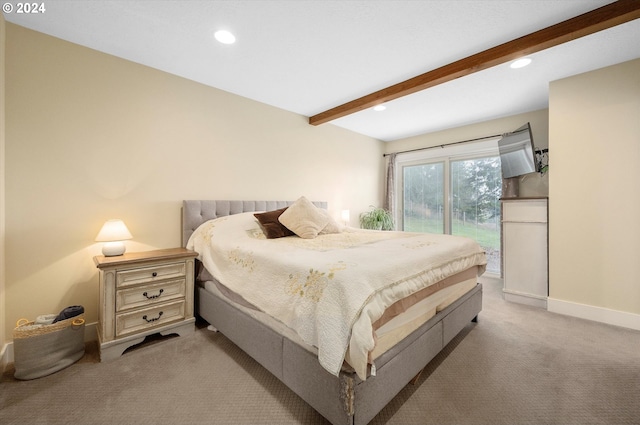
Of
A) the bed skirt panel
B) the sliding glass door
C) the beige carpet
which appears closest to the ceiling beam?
the sliding glass door

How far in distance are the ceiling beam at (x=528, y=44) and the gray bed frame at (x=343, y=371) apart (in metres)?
2.18

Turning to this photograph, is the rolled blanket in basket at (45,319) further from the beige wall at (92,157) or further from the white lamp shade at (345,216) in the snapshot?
the white lamp shade at (345,216)

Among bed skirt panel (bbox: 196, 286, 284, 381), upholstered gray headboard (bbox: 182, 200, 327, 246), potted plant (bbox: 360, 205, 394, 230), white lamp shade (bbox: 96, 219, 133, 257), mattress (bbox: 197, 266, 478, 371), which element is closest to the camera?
mattress (bbox: 197, 266, 478, 371)

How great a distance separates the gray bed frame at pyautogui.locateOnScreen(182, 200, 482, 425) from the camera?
123 cm

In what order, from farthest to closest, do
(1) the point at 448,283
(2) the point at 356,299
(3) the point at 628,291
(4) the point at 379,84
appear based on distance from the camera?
(4) the point at 379,84 < (3) the point at 628,291 < (1) the point at 448,283 < (2) the point at 356,299

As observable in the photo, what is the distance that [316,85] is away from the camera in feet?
10.00

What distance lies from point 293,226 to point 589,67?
3.55 metres

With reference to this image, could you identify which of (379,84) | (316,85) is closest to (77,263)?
(316,85)

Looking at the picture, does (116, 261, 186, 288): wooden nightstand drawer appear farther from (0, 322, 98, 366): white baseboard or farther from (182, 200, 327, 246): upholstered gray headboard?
(0, 322, 98, 366): white baseboard

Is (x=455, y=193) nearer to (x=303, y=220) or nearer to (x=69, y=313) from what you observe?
(x=303, y=220)

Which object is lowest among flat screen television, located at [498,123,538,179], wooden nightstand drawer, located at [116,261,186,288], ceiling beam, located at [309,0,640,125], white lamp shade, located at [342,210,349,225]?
wooden nightstand drawer, located at [116,261,186,288]

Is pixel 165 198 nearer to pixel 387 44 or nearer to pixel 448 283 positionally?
pixel 387 44

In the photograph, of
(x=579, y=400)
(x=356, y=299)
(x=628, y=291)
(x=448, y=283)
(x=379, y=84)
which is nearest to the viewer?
(x=356, y=299)

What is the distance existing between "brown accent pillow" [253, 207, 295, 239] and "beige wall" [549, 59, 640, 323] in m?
3.12
